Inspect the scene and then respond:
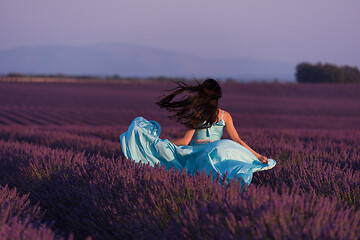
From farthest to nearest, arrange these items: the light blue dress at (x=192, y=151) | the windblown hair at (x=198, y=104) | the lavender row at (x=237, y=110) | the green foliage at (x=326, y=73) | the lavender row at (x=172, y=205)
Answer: the green foliage at (x=326, y=73), the lavender row at (x=237, y=110), the windblown hair at (x=198, y=104), the light blue dress at (x=192, y=151), the lavender row at (x=172, y=205)

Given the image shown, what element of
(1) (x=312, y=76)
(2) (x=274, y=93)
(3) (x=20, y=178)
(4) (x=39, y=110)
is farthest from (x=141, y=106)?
(1) (x=312, y=76)

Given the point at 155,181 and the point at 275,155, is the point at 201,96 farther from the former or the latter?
the point at 275,155

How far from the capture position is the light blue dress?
374cm

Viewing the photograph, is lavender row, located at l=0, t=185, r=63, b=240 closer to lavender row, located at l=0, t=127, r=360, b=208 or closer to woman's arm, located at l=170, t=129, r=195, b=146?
lavender row, located at l=0, t=127, r=360, b=208

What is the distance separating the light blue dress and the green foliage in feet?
133

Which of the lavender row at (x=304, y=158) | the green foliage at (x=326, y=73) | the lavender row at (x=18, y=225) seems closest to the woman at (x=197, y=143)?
the lavender row at (x=304, y=158)

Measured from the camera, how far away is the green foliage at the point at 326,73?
41406mm

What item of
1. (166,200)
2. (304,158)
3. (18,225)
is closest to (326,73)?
(304,158)

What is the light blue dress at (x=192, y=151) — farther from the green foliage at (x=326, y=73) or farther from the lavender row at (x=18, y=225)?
the green foliage at (x=326, y=73)

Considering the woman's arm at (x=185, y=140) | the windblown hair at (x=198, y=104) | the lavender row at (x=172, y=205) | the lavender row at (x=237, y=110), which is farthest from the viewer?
the lavender row at (x=237, y=110)

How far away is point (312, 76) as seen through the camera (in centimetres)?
4284

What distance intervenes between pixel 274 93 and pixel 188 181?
99.3 feet

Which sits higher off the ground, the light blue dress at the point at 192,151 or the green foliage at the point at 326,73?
the green foliage at the point at 326,73

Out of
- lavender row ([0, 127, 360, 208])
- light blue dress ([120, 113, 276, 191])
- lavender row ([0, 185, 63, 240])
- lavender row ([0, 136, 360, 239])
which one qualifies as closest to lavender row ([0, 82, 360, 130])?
lavender row ([0, 127, 360, 208])
